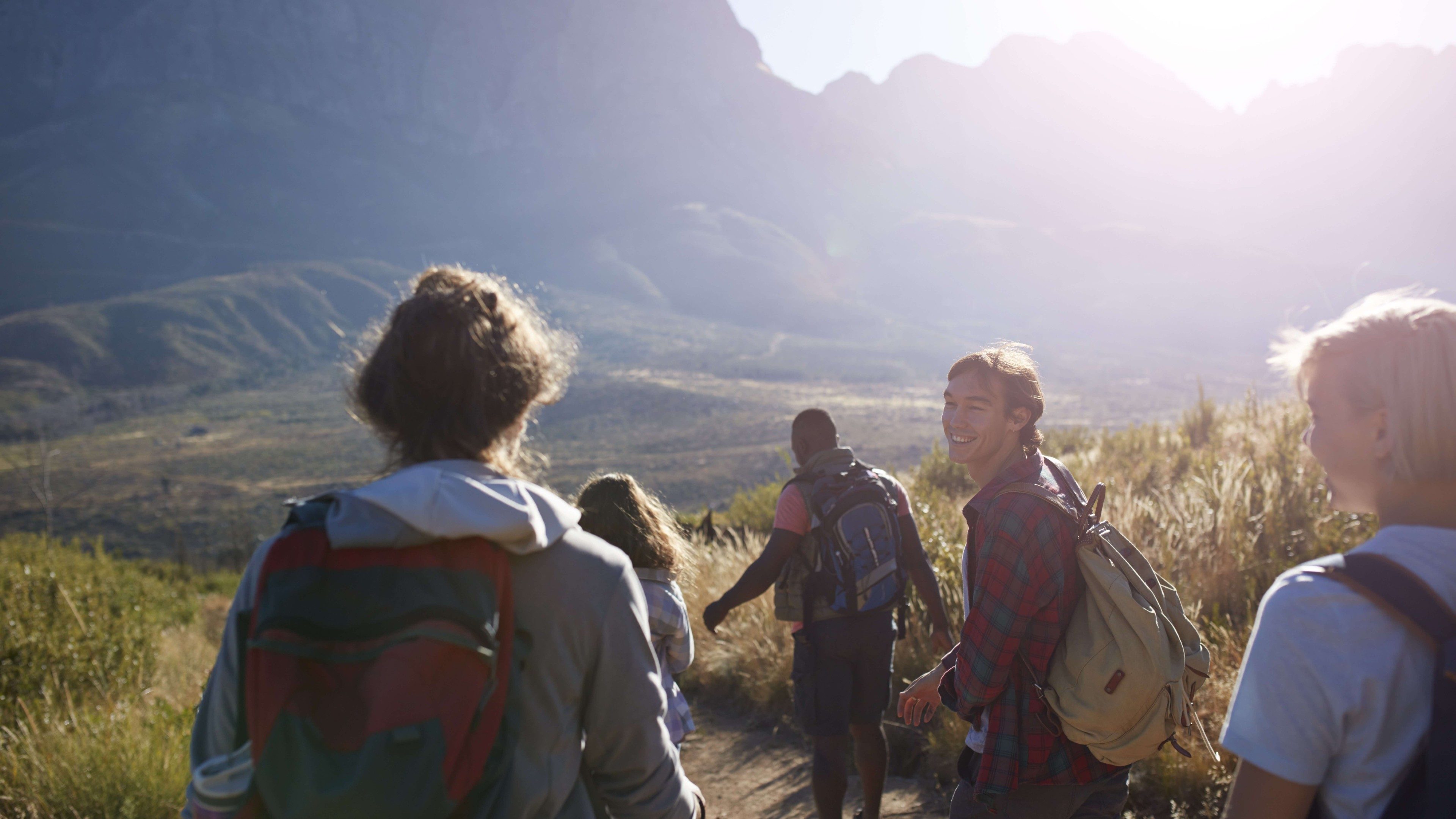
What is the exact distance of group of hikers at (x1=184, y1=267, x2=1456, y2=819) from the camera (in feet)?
3.97

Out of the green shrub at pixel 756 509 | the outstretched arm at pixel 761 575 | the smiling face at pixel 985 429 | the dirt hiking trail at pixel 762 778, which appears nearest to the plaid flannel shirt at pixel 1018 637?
the smiling face at pixel 985 429

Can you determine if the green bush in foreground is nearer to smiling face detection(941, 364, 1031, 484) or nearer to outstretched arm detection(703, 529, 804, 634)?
outstretched arm detection(703, 529, 804, 634)

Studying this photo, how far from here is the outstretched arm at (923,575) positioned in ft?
11.9

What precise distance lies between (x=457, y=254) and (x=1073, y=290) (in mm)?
133852

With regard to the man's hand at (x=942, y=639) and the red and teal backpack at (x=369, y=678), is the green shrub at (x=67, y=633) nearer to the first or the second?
the red and teal backpack at (x=369, y=678)

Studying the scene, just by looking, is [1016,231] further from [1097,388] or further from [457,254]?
[457,254]

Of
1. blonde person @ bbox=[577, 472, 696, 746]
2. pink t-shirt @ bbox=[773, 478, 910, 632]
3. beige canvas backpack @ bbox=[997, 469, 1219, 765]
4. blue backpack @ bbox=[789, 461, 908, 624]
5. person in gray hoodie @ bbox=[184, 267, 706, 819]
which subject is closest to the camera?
person in gray hoodie @ bbox=[184, 267, 706, 819]

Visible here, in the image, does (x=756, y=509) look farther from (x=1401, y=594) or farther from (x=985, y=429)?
(x=1401, y=594)

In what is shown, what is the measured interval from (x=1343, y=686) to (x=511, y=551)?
4.47 feet

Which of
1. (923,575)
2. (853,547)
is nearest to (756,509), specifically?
(923,575)

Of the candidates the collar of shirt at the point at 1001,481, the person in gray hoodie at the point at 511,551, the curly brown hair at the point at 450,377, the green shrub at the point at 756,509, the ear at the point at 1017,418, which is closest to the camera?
the person in gray hoodie at the point at 511,551

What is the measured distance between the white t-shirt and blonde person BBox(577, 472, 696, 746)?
1.73 m

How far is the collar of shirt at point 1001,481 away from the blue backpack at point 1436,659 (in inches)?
40.0

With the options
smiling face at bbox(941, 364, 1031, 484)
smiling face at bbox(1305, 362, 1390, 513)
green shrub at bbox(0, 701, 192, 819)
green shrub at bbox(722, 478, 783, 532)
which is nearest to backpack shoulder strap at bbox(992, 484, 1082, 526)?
smiling face at bbox(941, 364, 1031, 484)
